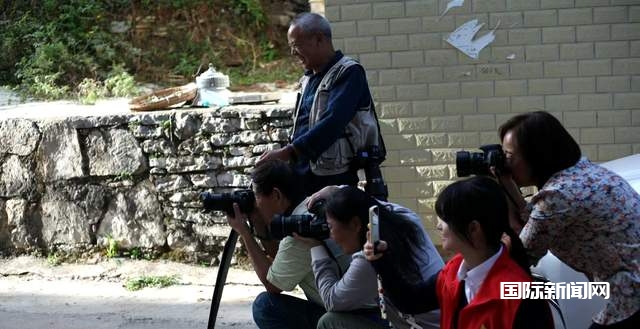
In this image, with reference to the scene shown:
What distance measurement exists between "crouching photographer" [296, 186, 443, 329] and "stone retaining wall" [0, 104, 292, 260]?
106 inches

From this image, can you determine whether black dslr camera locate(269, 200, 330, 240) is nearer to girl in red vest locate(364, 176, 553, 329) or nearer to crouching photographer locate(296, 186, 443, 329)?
crouching photographer locate(296, 186, 443, 329)

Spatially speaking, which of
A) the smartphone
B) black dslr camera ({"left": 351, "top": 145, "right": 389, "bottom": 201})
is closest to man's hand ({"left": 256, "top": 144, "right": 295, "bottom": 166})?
black dslr camera ({"left": 351, "top": 145, "right": 389, "bottom": 201})

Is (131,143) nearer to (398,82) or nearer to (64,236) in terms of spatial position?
(64,236)

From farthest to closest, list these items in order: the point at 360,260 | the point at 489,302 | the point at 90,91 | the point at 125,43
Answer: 1. the point at 125,43
2. the point at 90,91
3. the point at 360,260
4. the point at 489,302

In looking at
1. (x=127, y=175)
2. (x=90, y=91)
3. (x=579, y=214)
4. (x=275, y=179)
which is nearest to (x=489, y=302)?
(x=579, y=214)

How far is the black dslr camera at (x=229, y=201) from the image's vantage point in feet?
12.3

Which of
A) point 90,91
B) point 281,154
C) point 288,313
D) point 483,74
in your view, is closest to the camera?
point 288,313

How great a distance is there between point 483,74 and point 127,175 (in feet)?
8.03

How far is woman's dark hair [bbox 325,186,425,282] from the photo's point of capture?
3.15 m

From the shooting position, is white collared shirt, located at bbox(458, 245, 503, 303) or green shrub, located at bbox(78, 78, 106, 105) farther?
green shrub, located at bbox(78, 78, 106, 105)

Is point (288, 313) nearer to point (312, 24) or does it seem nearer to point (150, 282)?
point (312, 24)

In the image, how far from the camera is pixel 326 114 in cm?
423

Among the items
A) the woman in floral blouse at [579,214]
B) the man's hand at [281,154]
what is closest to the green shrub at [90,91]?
the man's hand at [281,154]

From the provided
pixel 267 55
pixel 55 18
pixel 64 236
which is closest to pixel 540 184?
pixel 64 236
